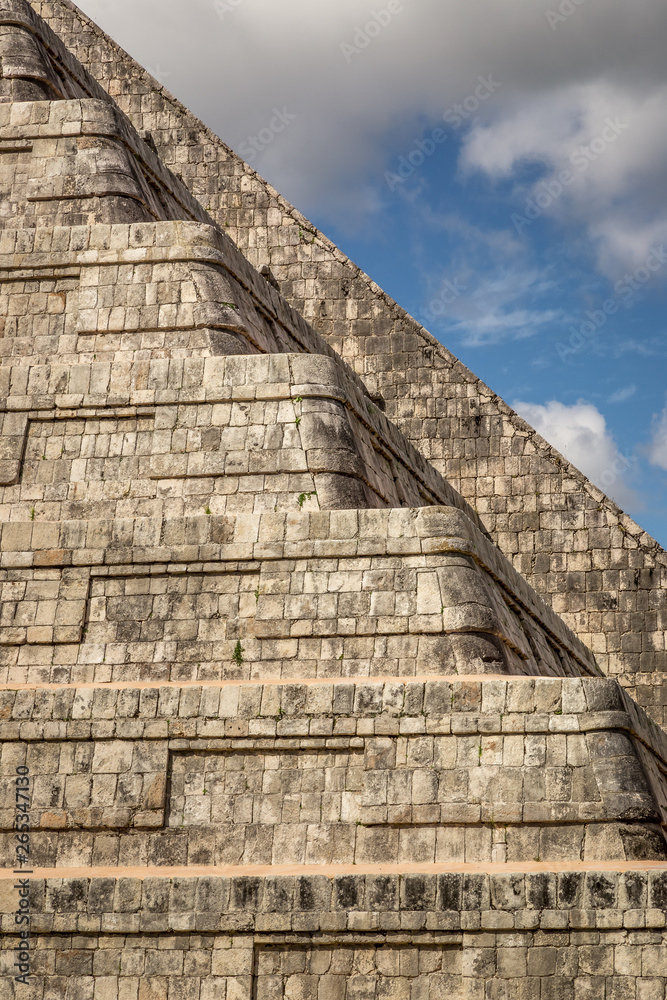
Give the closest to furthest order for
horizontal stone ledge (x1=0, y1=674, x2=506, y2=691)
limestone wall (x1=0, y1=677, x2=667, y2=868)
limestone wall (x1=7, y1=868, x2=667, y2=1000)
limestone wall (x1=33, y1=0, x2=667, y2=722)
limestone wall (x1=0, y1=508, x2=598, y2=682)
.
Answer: limestone wall (x1=7, y1=868, x2=667, y2=1000)
limestone wall (x1=0, y1=677, x2=667, y2=868)
horizontal stone ledge (x1=0, y1=674, x2=506, y2=691)
limestone wall (x1=0, y1=508, x2=598, y2=682)
limestone wall (x1=33, y1=0, x2=667, y2=722)

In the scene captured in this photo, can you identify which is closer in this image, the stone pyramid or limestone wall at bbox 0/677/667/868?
the stone pyramid

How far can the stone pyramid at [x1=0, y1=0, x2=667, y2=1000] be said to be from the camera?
957 cm

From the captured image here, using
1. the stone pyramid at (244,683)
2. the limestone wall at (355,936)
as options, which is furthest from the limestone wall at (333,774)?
the limestone wall at (355,936)

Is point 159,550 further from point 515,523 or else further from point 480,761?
point 515,523

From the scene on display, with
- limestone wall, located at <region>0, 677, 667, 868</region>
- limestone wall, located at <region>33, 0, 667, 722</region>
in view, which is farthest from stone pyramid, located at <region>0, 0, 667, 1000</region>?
limestone wall, located at <region>33, 0, 667, 722</region>

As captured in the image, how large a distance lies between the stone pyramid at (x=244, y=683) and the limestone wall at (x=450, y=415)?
2.19 m

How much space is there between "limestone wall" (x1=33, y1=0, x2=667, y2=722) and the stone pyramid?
7.17 feet

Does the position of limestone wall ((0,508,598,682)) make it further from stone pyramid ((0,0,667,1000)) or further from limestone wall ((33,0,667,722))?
limestone wall ((33,0,667,722))

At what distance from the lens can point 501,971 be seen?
9305mm

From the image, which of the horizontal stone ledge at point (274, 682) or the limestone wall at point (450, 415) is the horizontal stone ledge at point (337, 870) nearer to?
the horizontal stone ledge at point (274, 682)

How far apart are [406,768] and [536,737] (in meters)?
1.03

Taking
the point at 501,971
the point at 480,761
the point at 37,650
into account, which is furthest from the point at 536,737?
the point at 37,650

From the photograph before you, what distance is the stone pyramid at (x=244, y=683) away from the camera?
9.57 m

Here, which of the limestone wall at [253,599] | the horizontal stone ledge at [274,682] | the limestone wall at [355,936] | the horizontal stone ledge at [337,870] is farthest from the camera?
the limestone wall at [253,599]
